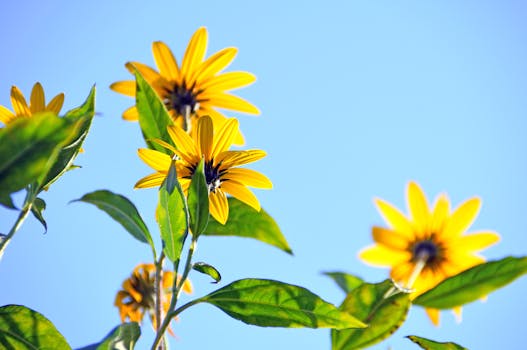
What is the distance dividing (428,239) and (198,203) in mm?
1394

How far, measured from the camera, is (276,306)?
1.23 m

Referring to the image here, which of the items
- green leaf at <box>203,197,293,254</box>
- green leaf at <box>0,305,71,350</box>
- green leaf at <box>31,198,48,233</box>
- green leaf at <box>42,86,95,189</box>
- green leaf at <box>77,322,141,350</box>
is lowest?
green leaf at <box>0,305,71,350</box>

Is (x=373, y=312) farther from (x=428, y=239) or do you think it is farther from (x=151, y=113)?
(x=428, y=239)

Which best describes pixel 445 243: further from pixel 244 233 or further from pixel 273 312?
pixel 273 312

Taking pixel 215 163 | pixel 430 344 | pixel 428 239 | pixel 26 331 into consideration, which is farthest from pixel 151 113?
pixel 428 239

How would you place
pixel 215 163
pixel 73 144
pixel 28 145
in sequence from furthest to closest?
pixel 215 163
pixel 73 144
pixel 28 145

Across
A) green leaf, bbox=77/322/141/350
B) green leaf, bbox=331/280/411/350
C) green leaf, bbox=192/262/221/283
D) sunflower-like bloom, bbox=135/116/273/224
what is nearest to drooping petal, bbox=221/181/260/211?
sunflower-like bloom, bbox=135/116/273/224

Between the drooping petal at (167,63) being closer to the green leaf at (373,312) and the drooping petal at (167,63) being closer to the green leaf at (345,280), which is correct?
the green leaf at (345,280)

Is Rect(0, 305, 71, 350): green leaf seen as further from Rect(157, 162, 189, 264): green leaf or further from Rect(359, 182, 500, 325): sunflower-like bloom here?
Rect(359, 182, 500, 325): sunflower-like bloom

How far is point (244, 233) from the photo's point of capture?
1.68 metres

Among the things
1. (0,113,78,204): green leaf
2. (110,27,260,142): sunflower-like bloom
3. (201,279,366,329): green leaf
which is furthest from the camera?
(110,27,260,142): sunflower-like bloom

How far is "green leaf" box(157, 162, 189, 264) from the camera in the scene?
1248 mm

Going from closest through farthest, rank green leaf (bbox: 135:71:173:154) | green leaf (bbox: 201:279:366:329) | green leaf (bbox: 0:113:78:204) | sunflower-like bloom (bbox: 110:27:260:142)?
green leaf (bbox: 0:113:78:204) → green leaf (bbox: 201:279:366:329) → green leaf (bbox: 135:71:173:154) → sunflower-like bloom (bbox: 110:27:260:142)

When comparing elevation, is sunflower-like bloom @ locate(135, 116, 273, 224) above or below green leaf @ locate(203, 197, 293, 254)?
above
